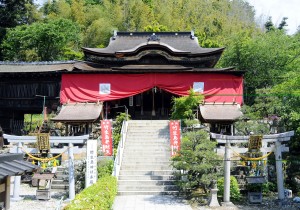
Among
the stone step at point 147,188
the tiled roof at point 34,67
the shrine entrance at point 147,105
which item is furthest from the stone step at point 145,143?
the tiled roof at point 34,67

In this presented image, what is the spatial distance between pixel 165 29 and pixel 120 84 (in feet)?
59.2

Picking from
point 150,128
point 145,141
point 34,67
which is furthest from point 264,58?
point 34,67

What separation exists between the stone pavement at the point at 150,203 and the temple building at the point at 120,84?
8440 mm

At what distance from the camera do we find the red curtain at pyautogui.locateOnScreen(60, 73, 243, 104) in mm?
22531

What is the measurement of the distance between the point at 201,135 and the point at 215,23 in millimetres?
36423

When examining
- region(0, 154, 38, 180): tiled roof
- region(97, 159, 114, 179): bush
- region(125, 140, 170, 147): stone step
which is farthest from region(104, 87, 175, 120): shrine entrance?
region(0, 154, 38, 180): tiled roof

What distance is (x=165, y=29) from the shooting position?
1532 inches

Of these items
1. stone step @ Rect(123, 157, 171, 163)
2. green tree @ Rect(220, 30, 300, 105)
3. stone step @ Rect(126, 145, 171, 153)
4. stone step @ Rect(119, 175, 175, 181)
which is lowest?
stone step @ Rect(119, 175, 175, 181)

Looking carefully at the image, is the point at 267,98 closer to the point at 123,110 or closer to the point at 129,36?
the point at 123,110

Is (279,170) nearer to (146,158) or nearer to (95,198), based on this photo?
(146,158)

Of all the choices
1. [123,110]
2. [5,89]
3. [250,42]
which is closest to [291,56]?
[250,42]

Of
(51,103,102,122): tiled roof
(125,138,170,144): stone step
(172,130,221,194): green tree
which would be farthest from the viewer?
(51,103,102,122): tiled roof

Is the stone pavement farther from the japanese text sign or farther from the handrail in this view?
the japanese text sign

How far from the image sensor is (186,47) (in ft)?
90.6
